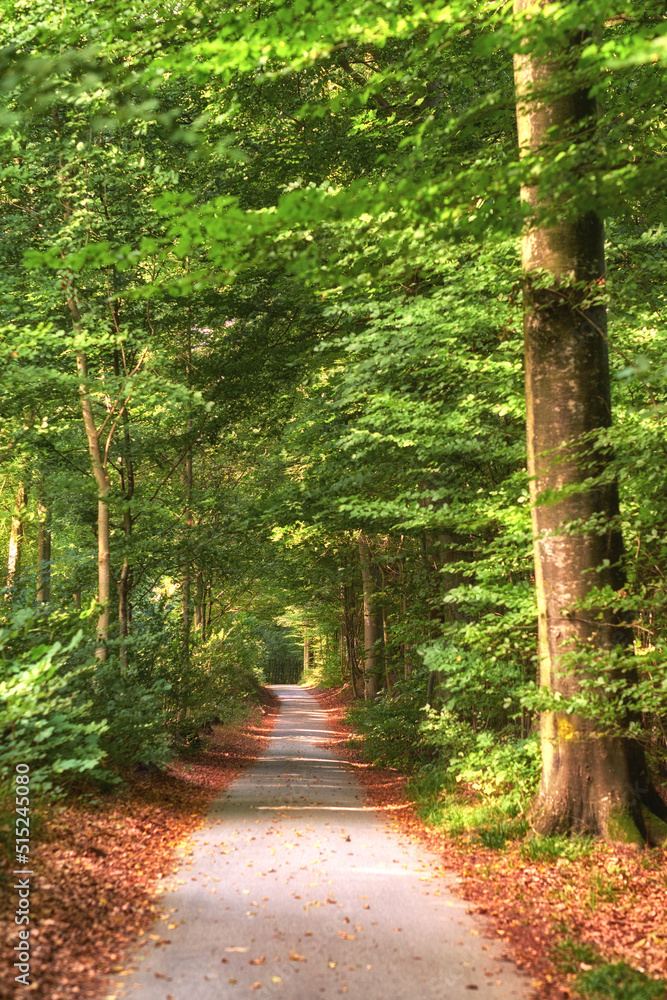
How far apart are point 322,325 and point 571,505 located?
7717mm

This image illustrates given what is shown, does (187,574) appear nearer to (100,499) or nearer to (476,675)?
(100,499)

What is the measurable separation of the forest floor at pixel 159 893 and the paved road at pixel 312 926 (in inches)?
8.0

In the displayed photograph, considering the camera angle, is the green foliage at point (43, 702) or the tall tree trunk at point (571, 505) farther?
the tall tree trunk at point (571, 505)

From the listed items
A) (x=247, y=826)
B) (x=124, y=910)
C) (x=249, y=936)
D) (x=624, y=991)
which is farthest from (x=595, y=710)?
(x=247, y=826)

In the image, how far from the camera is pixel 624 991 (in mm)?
4340

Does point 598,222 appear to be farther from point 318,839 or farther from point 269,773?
point 269,773

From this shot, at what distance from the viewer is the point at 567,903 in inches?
235

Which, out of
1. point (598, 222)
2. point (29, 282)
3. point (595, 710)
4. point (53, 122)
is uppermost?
point (53, 122)

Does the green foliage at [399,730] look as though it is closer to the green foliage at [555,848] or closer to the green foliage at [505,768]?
the green foliage at [505,768]

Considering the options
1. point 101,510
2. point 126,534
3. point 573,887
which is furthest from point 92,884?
point 126,534

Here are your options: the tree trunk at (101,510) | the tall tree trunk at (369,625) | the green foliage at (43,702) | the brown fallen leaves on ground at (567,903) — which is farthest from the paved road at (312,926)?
the tall tree trunk at (369,625)

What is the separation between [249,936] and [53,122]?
1164 centimetres

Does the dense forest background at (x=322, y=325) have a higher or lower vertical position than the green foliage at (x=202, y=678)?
higher

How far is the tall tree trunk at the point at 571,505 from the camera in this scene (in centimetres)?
698
